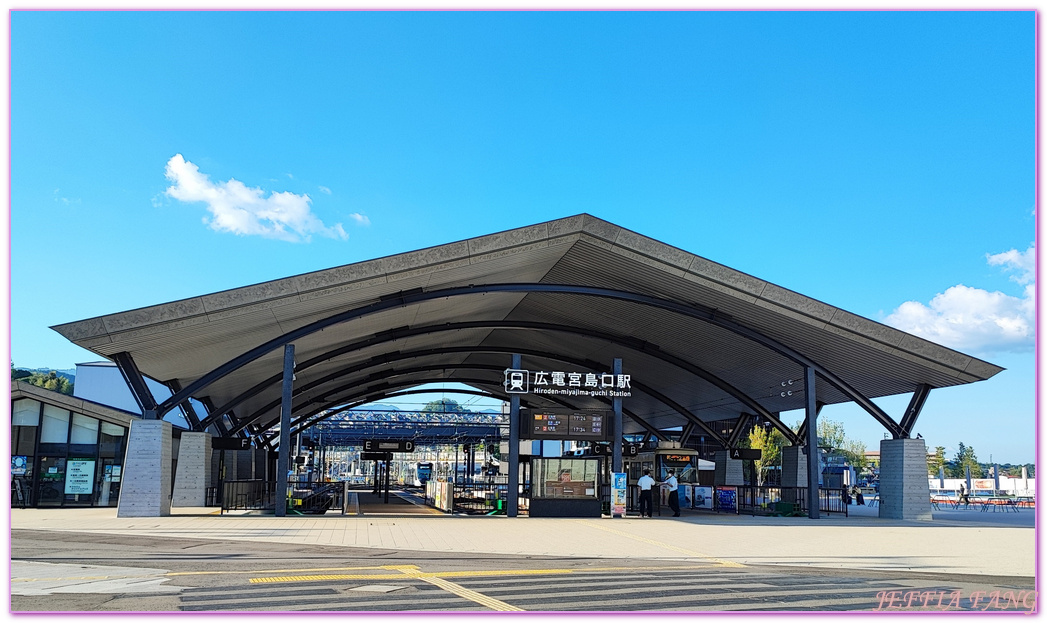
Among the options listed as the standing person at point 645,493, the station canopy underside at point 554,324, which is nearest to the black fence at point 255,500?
the station canopy underside at point 554,324

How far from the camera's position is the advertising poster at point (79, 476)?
1145 inches

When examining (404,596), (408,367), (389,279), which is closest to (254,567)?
(404,596)

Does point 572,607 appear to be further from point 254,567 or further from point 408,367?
point 408,367

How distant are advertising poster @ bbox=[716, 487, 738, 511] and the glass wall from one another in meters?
22.6

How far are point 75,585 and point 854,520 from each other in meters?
23.8

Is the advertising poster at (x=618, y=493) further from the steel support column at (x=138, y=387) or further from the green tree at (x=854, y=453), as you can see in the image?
the green tree at (x=854, y=453)

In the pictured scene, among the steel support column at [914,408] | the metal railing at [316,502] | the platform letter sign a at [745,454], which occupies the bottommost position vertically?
the metal railing at [316,502]

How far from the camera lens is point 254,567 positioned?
37.0ft

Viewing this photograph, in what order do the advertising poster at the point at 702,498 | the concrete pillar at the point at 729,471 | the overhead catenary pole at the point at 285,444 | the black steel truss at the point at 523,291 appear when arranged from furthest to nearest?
the concrete pillar at the point at 729,471 < the advertising poster at the point at 702,498 < the overhead catenary pole at the point at 285,444 < the black steel truss at the point at 523,291

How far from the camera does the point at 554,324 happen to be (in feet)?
107

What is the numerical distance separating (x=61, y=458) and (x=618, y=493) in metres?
19.6

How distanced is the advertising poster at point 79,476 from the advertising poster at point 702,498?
2331 cm

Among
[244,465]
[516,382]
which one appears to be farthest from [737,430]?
[244,465]

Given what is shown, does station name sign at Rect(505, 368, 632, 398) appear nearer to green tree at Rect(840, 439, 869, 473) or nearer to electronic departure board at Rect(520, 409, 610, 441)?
electronic departure board at Rect(520, 409, 610, 441)
